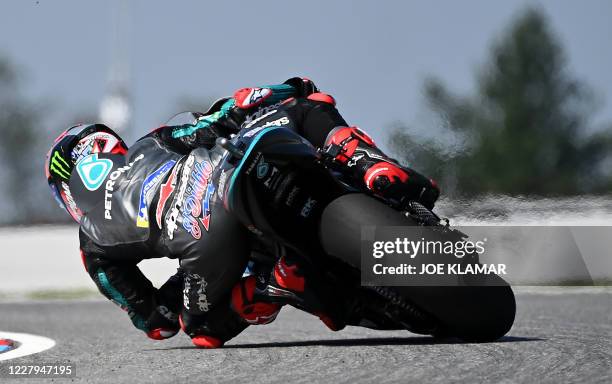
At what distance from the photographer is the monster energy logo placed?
5.97 m

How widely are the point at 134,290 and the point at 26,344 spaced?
93 centimetres

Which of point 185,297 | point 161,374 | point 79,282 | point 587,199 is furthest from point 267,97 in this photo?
point 79,282

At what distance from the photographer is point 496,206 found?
7133 millimetres

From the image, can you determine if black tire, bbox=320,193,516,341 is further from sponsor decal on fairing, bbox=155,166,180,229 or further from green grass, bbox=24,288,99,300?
green grass, bbox=24,288,99,300

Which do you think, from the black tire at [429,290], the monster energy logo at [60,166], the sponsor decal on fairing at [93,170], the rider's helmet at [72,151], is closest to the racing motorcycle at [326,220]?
the black tire at [429,290]

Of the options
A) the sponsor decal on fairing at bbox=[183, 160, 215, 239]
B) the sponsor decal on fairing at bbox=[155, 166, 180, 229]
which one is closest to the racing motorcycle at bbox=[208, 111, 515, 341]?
the sponsor decal on fairing at bbox=[183, 160, 215, 239]

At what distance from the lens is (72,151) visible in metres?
6.00

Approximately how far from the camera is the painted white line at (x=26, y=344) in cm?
582

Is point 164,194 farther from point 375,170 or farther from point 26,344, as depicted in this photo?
point 26,344

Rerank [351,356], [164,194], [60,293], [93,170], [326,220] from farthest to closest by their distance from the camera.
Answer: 1. [60,293]
2. [93,170]
3. [164,194]
4. [326,220]
5. [351,356]

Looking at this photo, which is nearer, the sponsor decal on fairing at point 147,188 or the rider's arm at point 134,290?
the sponsor decal on fairing at point 147,188

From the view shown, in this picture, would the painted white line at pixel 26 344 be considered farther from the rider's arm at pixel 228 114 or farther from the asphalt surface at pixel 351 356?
the rider's arm at pixel 228 114

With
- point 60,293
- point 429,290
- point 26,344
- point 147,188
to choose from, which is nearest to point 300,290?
point 429,290

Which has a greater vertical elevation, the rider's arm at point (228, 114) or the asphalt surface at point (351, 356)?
the rider's arm at point (228, 114)
